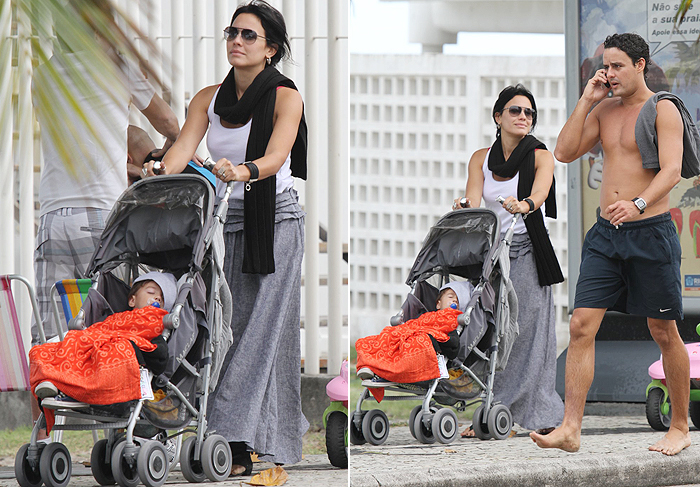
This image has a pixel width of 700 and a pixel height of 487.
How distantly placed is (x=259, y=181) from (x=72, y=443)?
1691 millimetres

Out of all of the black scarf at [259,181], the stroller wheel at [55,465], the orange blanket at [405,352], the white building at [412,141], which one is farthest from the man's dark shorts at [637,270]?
the white building at [412,141]

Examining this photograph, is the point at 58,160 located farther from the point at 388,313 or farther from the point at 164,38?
the point at 388,313

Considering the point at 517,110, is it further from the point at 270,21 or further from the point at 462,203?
the point at 270,21

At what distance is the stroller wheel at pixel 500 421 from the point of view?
4.57m

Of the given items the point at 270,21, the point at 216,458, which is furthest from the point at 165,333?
the point at 270,21

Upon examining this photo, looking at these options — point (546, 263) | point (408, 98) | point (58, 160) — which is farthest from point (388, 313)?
point (58, 160)

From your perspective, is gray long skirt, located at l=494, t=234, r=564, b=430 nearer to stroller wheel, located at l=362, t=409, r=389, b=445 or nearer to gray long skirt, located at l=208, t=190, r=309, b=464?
stroller wheel, located at l=362, t=409, r=389, b=445

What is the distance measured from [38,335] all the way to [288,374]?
0.92 m

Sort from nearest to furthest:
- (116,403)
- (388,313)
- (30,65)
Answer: (30,65) < (116,403) < (388,313)

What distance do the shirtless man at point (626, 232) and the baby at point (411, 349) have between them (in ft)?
1.84

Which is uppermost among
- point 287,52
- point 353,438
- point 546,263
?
point 287,52

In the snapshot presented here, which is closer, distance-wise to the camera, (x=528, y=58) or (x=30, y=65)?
(x=30, y=65)

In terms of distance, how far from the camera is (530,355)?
192 inches

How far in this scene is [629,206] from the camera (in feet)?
12.5
